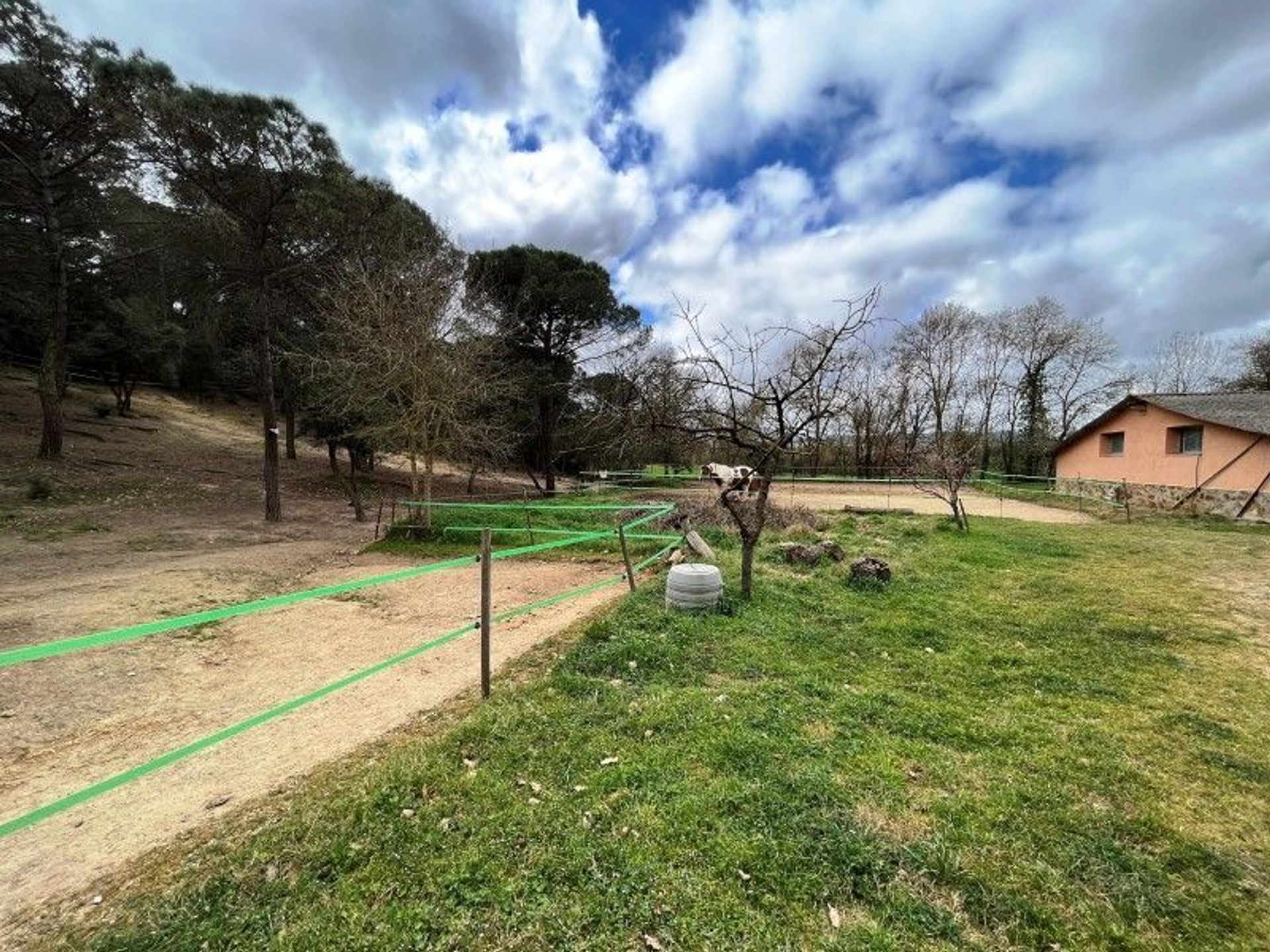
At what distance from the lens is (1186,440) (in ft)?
58.5

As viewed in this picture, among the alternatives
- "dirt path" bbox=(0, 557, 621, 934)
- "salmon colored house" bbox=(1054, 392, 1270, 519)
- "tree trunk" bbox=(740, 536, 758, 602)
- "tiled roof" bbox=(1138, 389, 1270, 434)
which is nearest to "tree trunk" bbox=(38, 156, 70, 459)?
"dirt path" bbox=(0, 557, 621, 934)

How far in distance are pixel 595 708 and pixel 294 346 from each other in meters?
16.7

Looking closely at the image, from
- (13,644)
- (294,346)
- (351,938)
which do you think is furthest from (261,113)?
(351,938)

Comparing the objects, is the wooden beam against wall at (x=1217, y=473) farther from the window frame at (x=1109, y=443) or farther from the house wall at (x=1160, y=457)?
the window frame at (x=1109, y=443)

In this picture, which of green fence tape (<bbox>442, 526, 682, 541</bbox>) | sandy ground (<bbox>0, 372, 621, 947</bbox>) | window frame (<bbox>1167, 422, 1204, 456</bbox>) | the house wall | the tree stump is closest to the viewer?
sandy ground (<bbox>0, 372, 621, 947</bbox>)

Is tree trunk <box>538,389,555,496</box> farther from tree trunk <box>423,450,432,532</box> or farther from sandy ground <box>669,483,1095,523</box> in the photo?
tree trunk <box>423,450,432,532</box>

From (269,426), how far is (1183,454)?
90.0 ft

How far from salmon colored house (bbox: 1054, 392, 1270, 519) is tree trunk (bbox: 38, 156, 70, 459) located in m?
32.2

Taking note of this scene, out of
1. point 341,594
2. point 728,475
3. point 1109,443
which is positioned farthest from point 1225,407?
point 341,594

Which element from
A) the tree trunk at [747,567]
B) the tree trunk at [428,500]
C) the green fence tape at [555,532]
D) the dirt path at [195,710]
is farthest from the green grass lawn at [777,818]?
the tree trunk at [428,500]

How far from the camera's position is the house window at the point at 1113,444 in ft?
66.7

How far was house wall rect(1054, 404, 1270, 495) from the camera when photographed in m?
15.5

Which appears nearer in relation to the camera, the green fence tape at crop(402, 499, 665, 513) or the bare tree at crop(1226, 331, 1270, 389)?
the green fence tape at crop(402, 499, 665, 513)

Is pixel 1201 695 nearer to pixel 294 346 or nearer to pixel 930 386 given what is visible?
pixel 294 346
